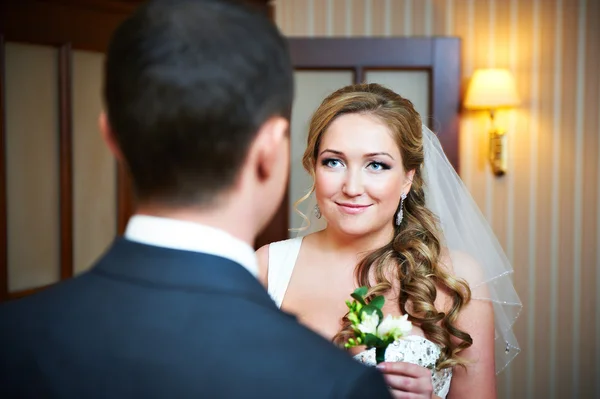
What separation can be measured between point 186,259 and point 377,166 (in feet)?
4.57

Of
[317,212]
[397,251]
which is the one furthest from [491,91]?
[397,251]

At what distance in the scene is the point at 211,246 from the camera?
819 millimetres

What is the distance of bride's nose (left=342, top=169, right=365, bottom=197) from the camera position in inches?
82.3

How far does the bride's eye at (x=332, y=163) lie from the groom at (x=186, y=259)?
1.31 meters

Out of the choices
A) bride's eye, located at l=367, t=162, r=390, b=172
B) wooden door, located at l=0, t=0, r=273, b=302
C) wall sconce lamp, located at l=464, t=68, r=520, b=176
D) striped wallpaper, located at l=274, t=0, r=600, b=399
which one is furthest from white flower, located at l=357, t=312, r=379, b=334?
striped wallpaper, located at l=274, t=0, r=600, b=399

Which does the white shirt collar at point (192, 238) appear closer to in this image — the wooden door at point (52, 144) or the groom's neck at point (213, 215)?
the groom's neck at point (213, 215)

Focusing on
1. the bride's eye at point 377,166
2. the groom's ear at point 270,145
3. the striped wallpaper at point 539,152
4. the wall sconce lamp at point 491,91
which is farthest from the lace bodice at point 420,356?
the striped wallpaper at point 539,152

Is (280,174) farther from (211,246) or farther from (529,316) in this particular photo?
(529,316)

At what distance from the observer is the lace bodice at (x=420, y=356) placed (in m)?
2.13

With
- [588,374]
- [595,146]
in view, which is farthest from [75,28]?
[588,374]

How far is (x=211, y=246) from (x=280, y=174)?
12cm

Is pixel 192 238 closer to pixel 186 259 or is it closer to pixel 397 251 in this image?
pixel 186 259

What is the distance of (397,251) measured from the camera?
225cm

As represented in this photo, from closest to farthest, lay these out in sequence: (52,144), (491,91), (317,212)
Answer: (317,212), (52,144), (491,91)
